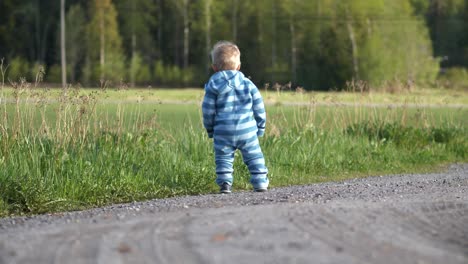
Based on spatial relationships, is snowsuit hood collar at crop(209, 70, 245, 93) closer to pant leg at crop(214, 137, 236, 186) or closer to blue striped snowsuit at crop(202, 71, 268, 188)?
blue striped snowsuit at crop(202, 71, 268, 188)

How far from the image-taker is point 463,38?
8669cm

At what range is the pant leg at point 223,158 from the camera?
34.0 ft

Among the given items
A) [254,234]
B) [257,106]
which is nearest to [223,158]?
[257,106]

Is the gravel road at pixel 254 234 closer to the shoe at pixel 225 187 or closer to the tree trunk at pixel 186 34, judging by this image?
the shoe at pixel 225 187

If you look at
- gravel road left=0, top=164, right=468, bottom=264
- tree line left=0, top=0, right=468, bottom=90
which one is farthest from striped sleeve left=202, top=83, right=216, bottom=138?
tree line left=0, top=0, right=468, bottom=90

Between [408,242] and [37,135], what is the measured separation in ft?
20.8

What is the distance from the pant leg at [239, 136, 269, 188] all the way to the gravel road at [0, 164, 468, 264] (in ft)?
5.58

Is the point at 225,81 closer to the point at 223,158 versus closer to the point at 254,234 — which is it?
the point at 223,158

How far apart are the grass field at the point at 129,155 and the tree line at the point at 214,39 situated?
4874 centimetres

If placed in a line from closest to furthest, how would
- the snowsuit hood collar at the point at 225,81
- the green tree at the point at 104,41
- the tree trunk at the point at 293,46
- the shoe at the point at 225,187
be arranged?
the snowsuit hood collar at the point at 225,81 → the shoe at the point at 225,187 → the green tree at the point at 104,41 → the tree trunk at the point at 293,46

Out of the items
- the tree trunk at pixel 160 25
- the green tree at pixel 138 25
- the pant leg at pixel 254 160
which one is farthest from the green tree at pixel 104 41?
the pant leg at pixel 254 160

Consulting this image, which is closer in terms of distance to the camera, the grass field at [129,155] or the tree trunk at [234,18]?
the grass field at [129,155]

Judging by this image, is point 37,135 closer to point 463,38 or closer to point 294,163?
point 294,163

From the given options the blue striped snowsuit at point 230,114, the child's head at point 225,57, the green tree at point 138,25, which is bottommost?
the blue striped snowsuit at point 230,114
